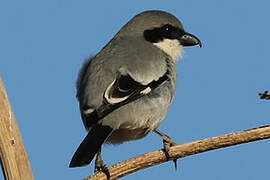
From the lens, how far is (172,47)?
479 centimetres

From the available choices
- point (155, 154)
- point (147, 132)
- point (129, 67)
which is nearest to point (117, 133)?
point (147, 132)

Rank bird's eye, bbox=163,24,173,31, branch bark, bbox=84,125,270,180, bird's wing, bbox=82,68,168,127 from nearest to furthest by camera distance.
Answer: branch bark, bbox=84,125,270,180, bird's wing, bbox=82,68,168,127, bird's eye, bbox=163,24,173,31

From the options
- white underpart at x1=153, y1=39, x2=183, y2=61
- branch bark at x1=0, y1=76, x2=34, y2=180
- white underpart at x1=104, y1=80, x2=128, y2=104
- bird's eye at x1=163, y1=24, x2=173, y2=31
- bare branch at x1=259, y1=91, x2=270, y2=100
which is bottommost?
bare branch at x1=259, y1=91, x2=270, y2=100

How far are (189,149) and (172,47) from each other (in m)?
1.87

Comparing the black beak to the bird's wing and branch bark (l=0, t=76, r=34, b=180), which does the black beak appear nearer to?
the bird's wing

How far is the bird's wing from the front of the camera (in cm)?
371

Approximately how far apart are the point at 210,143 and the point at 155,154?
395 mm

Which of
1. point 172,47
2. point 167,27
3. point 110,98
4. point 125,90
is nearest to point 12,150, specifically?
point 110,98

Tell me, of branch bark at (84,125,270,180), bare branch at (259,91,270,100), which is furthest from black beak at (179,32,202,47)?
bare branch at (259,91,270,100)

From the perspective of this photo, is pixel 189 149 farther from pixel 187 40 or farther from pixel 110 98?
pixel 187 40

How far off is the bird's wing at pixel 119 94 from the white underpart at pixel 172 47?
0.75m

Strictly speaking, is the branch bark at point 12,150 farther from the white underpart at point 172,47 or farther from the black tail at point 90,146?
the white underpart at point 172,47

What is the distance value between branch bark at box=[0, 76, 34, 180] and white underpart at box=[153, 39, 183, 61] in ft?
7.58

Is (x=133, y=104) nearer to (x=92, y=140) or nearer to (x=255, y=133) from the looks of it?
(x=92, y=140)
